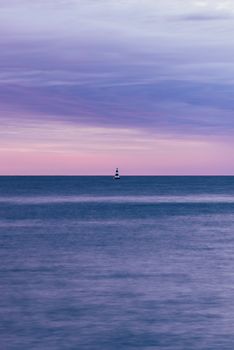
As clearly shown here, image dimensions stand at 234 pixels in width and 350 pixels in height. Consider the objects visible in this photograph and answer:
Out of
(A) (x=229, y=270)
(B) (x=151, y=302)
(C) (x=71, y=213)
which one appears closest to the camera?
(B) (x=151, y=302)

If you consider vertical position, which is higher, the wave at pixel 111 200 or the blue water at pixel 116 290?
the wave at pixel 111 200

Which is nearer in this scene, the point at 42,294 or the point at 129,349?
the point at 129,349

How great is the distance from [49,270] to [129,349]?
18.9 metres

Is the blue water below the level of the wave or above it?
below

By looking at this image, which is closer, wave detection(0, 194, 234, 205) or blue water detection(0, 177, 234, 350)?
blue water detection(0, 177, 234, 350)

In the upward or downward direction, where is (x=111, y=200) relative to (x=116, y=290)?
upward

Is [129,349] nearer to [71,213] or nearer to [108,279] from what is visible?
[108,279]

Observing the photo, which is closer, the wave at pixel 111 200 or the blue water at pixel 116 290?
the blue water at pixel 116 290

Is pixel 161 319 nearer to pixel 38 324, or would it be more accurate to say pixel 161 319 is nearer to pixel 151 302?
pixel 151 302

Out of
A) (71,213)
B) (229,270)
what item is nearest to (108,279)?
(229,270)

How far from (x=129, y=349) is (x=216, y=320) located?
18.9ft

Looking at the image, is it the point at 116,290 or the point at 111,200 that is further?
the point at 111,200

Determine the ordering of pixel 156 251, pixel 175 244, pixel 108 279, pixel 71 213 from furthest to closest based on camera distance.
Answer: pixel 71 213, pixel 175 244, pixel 156 251, pixel 108 279

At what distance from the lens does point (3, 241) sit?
201ft
